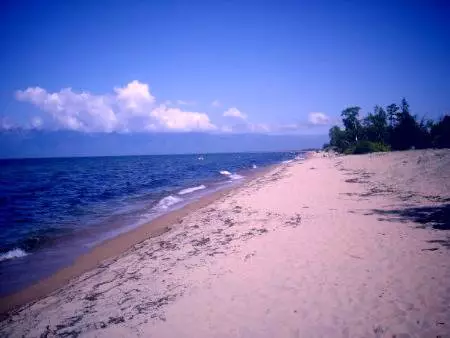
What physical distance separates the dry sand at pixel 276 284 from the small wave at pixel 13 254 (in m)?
4.87

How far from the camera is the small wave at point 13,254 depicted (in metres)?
11.9

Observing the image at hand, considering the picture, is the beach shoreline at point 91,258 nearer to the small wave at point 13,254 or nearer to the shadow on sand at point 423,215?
the small wave at point 13,254

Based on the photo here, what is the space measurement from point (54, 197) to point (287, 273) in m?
26.7

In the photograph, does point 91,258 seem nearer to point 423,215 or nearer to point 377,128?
point 423,215

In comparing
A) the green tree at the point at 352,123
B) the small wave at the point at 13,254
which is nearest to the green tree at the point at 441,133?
the green tree at the point at 352,123

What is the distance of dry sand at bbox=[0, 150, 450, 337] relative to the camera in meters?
5.40

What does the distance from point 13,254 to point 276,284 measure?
1198cm

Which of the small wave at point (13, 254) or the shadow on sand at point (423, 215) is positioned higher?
the shadow on sand at point (423, 215)

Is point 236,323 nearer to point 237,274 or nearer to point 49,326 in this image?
point 237,274

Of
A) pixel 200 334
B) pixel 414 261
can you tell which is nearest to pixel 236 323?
pixel 200 334

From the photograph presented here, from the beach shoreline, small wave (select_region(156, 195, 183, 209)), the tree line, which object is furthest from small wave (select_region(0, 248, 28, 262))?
the tree line

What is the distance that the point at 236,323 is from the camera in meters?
5.58

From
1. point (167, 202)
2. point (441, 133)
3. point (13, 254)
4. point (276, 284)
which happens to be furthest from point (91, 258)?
point (441, 133)

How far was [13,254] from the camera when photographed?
12148 millimetres
